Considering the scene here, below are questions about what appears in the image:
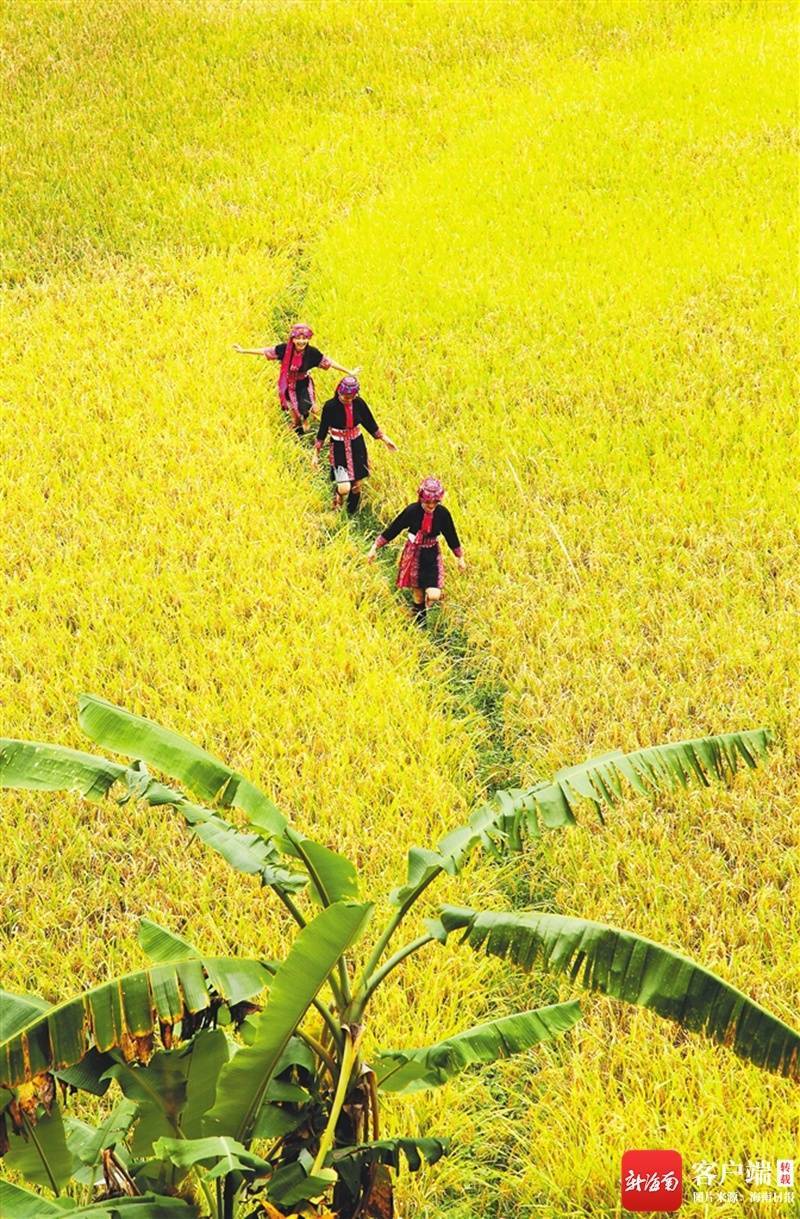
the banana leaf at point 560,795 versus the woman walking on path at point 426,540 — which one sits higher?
the woman walking on path at point 426,540

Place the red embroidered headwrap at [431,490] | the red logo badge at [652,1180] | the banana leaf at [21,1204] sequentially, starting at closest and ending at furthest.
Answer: the banana leaf at [21,1204] < the red logo badge at [652,1180] < the red embroidered headwrap at [431,490]

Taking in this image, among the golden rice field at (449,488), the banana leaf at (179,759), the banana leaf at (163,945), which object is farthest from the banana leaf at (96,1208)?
the golden rice field at (449,488)

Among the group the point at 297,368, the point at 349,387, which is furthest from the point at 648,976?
the point at 297,368

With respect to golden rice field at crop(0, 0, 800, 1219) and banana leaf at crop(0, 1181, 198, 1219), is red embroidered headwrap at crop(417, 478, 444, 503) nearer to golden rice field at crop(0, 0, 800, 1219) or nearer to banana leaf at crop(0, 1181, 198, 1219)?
golden rice field at crop(0, 0, 800, 1219)

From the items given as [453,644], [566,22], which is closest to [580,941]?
[453,644]

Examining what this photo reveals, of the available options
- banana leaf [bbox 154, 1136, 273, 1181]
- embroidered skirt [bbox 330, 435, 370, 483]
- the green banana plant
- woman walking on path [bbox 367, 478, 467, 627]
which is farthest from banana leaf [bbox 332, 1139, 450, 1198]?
embroidered skirt [bbox 330, 435, 370, 483]

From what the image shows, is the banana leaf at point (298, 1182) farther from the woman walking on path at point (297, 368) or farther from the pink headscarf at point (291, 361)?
the pink headscarf at point (291, 361)

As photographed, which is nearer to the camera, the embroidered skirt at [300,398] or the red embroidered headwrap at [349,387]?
the red embroidered headwrap at [349,387]

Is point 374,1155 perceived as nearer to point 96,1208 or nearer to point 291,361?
point 96,1208
